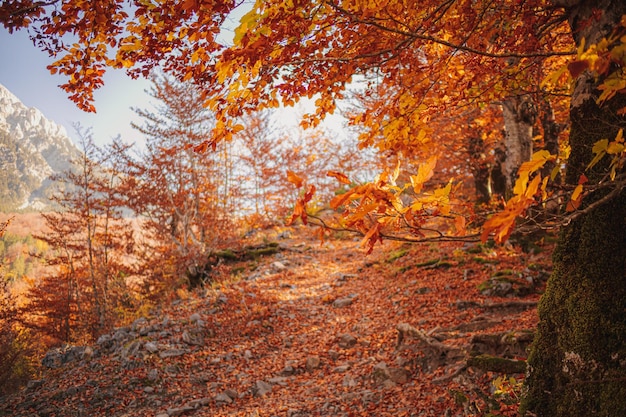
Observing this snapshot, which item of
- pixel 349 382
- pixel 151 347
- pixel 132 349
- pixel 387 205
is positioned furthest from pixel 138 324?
pixel 387 205

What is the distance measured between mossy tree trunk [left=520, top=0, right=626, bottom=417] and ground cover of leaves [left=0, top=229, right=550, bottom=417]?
1.03 metres

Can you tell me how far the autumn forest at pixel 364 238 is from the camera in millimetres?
1936

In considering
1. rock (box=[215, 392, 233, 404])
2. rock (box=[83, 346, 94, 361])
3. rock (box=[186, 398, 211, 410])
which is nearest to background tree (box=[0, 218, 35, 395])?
rock (box=[83, 346, 94, 361])

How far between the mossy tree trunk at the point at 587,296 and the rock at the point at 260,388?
12.9 ft

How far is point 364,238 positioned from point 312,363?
523 centimetres

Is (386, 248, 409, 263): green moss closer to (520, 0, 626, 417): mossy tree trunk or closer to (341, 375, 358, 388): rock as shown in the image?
(341, 375, 358, 388): rock

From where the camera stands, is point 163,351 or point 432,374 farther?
point 163,351

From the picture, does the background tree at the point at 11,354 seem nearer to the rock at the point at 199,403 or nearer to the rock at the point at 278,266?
the rock at the point at 199,403

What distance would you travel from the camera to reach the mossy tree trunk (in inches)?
75.7

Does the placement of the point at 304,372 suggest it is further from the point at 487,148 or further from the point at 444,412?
the point at 487,148

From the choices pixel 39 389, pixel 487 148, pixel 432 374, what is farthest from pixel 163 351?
pixel 487 148

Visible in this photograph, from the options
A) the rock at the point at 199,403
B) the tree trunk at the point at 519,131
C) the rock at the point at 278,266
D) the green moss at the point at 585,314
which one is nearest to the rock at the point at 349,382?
the rock at the point at 199,403

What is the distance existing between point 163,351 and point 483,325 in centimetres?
580

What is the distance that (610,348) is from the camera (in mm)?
1940
